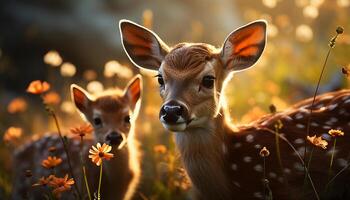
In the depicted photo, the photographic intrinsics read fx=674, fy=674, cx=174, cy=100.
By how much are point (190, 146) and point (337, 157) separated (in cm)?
106

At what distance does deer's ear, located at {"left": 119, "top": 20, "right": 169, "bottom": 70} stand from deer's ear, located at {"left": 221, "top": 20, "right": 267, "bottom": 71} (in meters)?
0.51

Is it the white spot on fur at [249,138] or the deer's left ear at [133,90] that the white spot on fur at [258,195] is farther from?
the deer's left ear at [133,90]

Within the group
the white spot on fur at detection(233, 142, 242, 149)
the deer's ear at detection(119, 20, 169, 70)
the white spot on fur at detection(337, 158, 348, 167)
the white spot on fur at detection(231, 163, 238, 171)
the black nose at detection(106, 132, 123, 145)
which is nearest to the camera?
the white spot on fur at detection(337, 158, 348, 167)

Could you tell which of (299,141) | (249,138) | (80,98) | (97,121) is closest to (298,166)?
(299,141)

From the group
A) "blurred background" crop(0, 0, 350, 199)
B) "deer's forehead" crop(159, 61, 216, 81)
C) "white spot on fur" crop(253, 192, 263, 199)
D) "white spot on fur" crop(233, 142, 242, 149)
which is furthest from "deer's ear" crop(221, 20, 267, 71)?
"blurred background" crop(0, 0, 350, 199)

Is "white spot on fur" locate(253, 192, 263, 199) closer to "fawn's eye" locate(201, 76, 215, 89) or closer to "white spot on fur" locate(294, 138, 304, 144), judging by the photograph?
"white spot on fur" locate(294, 138, 304, 144)

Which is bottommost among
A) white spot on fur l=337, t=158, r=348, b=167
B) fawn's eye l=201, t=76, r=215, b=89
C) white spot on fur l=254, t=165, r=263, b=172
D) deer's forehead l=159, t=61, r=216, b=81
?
white spot on fur l=337, t=158, r=348, b=167

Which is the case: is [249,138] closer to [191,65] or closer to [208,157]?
[208,157]

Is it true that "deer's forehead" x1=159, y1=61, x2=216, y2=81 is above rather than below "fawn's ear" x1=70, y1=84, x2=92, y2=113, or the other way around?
above

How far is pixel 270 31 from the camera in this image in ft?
28.6

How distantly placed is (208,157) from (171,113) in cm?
81

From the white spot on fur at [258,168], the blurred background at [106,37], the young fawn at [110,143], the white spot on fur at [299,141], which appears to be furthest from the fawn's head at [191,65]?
the blurred background at [106,37]

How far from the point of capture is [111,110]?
6.27 metres

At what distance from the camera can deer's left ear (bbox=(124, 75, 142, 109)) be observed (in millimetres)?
6574
